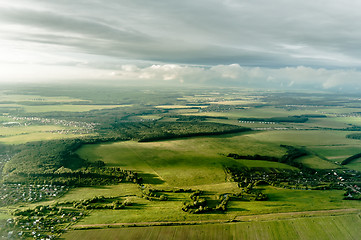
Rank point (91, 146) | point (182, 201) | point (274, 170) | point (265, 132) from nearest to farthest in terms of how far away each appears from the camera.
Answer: point (182, 201)
point (274, 170)
point (91, 146)
point (265, 132)

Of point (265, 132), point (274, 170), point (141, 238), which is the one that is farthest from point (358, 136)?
point (141, 238)

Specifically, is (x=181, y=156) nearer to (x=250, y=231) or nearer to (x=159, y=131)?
(x=159, y=131)

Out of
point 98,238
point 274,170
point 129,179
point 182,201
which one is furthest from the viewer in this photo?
point 274,170

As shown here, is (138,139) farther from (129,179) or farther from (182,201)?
(182,201)

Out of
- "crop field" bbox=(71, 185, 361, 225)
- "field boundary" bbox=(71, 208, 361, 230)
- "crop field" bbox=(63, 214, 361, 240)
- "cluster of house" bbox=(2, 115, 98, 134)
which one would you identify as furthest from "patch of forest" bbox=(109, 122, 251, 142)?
"crop field" bbox=(63, 214, 361, 240)

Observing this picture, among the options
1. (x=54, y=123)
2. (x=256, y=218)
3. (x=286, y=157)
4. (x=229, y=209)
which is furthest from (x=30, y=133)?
(x=286, y=157)

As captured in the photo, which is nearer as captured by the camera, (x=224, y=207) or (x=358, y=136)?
(x=224, y=207)

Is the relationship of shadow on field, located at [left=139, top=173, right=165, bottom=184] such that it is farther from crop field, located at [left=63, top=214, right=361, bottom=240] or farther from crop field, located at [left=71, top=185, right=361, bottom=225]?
crop field, located at [left=63, top=214, right=361, bottom=240]
